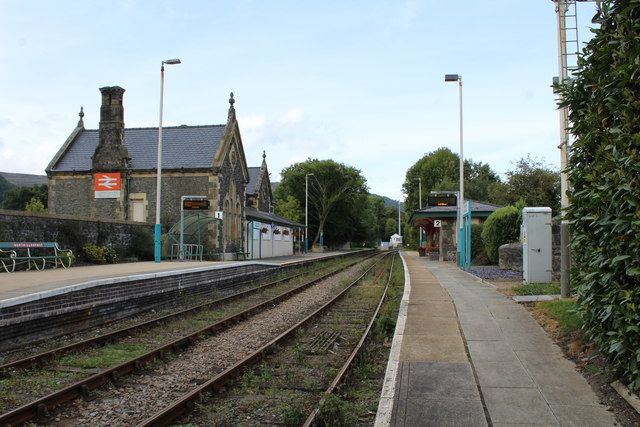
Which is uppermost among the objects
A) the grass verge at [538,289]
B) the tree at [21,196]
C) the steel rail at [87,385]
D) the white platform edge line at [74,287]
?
the tree at [21,196]

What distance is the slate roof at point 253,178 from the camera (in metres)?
53.0

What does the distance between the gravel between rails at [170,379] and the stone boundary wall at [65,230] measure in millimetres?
9666

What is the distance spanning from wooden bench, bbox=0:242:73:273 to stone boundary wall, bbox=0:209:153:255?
0.36 meters

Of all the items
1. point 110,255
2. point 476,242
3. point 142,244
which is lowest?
point 110,255

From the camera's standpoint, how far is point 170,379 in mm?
7180

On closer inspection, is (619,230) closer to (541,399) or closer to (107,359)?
(541,399)

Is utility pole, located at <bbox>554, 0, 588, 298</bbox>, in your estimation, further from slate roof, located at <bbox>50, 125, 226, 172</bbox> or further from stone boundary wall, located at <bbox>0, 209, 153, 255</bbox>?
slate roof, located at <bbox>50, 125, 226, 172</bbox>

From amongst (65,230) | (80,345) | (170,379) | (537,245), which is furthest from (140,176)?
(170,379)

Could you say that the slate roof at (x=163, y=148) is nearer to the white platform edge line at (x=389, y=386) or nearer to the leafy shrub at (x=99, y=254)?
the leafy shrub at (x=99, y=254)

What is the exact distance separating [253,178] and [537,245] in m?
42.7

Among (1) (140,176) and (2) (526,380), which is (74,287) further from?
(1) (140,176)

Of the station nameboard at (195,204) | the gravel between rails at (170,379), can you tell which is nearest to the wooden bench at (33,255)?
the gravel between rails at (170,379)

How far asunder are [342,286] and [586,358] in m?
13.6

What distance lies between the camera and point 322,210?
7475 centimetres
